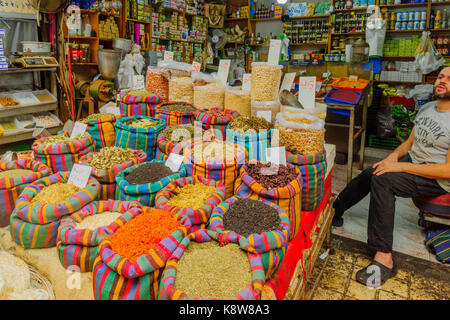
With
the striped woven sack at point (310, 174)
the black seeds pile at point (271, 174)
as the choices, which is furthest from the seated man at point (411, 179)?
the black seeds pile at point (271, 174)

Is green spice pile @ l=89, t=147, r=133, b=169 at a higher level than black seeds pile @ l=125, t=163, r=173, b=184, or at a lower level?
higher

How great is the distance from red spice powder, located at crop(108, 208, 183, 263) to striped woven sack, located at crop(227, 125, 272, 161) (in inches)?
23.5

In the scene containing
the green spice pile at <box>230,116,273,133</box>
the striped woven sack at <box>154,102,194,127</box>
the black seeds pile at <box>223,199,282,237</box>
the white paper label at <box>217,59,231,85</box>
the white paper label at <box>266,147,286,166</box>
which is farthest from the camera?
the white paper label at <box>217,59,231,85</box>

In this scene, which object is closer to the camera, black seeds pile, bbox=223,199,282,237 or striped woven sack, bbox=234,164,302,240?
black seeds pile, bbox=223,199,282,237

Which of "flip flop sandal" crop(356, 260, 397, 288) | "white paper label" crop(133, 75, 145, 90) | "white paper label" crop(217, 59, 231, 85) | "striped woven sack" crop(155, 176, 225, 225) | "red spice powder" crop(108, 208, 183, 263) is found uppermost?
"white paper label" crop(217, 59, 231, 85)

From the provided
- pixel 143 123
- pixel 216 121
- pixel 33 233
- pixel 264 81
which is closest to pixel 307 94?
pixel 264 81

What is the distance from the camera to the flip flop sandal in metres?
1.91

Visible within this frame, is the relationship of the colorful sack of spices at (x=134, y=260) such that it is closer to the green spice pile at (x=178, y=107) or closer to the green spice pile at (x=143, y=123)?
the green spice pile at (x=143, y=123)

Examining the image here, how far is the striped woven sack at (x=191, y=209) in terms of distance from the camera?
49.6 inches

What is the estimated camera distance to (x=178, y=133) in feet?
6.26

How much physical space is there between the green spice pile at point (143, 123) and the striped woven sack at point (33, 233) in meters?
0.82

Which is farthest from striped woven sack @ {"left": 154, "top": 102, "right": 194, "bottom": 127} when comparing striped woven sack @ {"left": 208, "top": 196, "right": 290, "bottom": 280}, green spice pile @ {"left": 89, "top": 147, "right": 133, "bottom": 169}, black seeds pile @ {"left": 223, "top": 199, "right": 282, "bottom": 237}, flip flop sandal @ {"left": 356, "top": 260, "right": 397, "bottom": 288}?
flip flop sandal @ {"left": 356, "top": 260, "right": 397, "bottom": 288}

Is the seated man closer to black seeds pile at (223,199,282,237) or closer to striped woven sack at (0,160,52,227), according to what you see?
black seeds pile at (223,199,282,237)

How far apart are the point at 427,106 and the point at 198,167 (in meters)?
1.63
